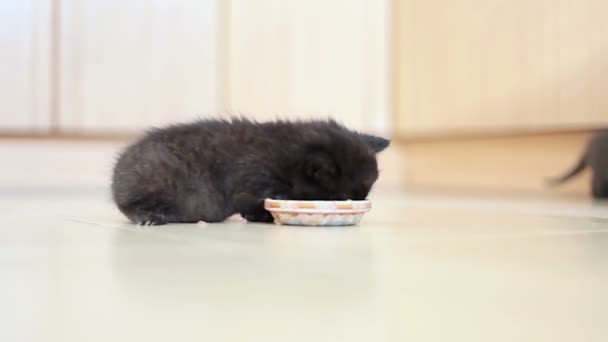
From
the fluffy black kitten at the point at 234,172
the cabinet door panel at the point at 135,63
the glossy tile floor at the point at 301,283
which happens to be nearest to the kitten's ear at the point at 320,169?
the fluffy black kitten at the point at 234,172

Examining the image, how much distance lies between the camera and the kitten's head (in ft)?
4.16

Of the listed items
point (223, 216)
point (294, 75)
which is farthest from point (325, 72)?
point (223, 216)

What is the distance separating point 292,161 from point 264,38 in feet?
7.11

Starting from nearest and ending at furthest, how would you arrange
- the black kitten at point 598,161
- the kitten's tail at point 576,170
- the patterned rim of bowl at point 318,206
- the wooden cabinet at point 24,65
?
the patterned rim of bowl at point 318,206 < the black kitten at point 598,161 < the kitten's tail at point 576,170 < the wooden cabinet at point 24,65

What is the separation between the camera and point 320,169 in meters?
1.26

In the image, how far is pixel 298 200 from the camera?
4.20 feet

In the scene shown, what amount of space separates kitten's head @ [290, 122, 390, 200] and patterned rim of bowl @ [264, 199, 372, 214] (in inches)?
2.5

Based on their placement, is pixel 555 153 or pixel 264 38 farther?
pixel 264 38

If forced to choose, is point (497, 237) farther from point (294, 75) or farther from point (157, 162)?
point (294, 75)

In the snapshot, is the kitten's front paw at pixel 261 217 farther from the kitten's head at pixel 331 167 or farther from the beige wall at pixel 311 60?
the beige wall at pixel 311 60

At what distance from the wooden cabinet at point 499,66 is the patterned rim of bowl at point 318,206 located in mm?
1481

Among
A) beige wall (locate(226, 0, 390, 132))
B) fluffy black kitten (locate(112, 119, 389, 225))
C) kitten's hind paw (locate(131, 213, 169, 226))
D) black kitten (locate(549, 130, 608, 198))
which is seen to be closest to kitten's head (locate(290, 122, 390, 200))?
fluffy black kitten (locate(112, 119, 389, 225))

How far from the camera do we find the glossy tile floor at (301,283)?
0.48 meters

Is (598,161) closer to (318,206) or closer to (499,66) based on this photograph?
(499,66)
